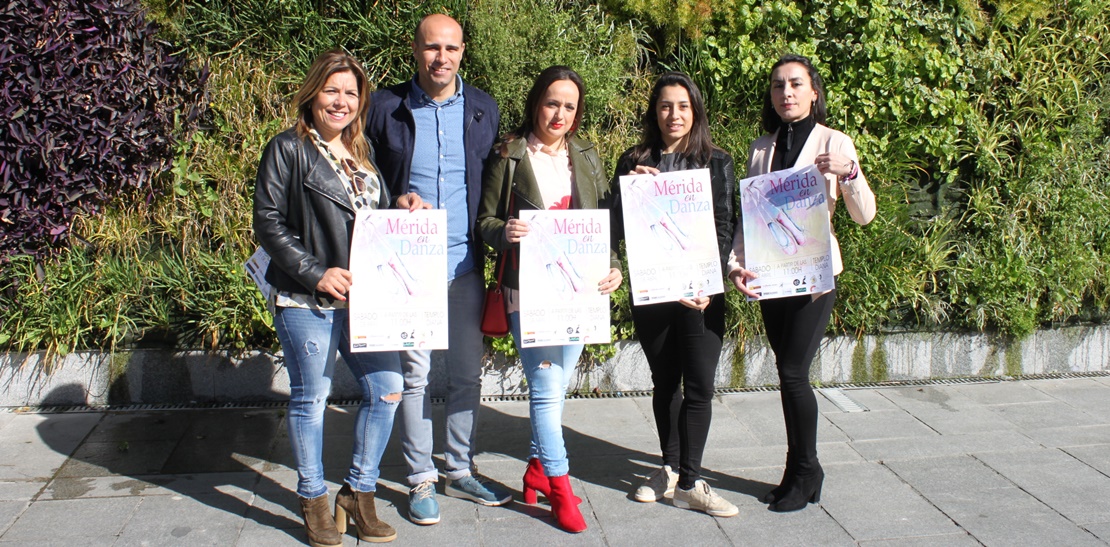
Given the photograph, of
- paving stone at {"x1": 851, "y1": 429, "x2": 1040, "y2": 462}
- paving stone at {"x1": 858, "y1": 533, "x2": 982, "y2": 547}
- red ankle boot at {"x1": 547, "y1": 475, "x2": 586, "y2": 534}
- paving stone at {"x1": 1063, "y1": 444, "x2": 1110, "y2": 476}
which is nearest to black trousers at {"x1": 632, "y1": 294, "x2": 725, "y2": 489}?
red ankle boot at {"x1": 547, "y1": 475, "x2": 586, "y2": 534}

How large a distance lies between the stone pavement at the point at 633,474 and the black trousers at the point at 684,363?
0.32 meters

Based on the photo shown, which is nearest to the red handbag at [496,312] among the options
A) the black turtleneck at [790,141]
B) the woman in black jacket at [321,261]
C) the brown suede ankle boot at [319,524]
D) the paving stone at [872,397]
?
the woman in black jacket at [321,261]

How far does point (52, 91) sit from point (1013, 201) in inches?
244

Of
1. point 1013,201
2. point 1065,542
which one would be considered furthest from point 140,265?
point 1013,201

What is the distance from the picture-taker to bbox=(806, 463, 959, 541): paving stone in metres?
3.84

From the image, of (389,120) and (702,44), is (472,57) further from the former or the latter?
(389,120)

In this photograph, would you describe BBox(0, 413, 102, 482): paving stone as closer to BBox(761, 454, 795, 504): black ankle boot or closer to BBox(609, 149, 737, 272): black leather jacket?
BBox(609, 149, 737, 272): black leather jacket

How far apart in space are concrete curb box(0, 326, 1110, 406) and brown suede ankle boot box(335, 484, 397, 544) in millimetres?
1919

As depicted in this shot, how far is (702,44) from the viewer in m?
6.32

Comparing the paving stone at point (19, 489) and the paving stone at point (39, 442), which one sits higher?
the paving stone at point (39, 442)

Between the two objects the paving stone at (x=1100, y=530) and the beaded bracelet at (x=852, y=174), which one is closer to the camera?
the beaded bracelet at (x=852, y=174)

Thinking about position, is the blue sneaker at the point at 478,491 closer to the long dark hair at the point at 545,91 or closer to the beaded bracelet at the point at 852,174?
the long dark hair at the point at 545,91

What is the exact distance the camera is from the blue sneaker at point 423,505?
152 inches

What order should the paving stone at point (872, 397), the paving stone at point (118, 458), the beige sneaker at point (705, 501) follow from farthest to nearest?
the paving stone at point (872, 397) → the paving stone at point (118, 458) → the beige sneaker at point (705, 501)
